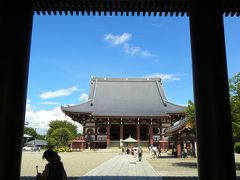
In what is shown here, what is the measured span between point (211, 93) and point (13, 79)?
3218 mm

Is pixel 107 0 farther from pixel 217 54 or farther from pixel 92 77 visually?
pixel 92 77

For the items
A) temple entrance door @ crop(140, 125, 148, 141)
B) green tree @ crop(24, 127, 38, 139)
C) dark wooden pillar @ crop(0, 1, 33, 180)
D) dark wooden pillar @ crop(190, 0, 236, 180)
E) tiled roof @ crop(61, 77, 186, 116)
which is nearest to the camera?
dark wooden pillar @ crop(0, 1, 33, 180)

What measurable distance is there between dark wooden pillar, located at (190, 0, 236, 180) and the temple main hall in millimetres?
26228

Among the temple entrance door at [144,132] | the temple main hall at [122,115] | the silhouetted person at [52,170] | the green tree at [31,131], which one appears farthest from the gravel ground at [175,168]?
the green tree at [31,131]

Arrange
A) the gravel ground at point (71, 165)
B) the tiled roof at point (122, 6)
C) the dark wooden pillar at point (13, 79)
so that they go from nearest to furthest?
the dark wooden pillar at point (13, 79) → the tiled roof at point (122, 6) → the gravel ground at point (71, 165)

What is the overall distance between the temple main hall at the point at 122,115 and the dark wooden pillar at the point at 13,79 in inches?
1032

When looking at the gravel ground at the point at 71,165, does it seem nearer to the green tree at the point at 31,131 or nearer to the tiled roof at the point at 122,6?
the tiled roof at the point at 122,6

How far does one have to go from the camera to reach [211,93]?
3641 millimetres

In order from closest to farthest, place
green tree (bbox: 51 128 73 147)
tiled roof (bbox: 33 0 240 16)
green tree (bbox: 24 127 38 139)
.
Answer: tiled roof (bbox: 33 0 240 16), green tree (bbox: 51 128 73 147), green tree (bbox: 24 127 38 139)

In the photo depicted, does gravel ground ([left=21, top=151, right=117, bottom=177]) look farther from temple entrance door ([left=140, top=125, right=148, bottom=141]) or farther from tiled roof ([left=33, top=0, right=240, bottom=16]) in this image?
temple entrance door ([left=140, top=125, right=148, bottom=141])

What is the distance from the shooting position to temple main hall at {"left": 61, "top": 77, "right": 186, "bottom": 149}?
3011 centimetres

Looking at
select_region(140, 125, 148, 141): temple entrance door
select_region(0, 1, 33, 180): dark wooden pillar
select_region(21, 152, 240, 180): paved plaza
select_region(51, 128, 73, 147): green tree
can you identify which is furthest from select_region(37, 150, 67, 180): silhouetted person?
select_region(140, 125, 148, 141): temple entrance door

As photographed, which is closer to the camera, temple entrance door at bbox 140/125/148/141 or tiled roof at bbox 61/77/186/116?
tiled roof at bbox 61/77/186/116

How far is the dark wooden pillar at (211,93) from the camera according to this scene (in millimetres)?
3496
